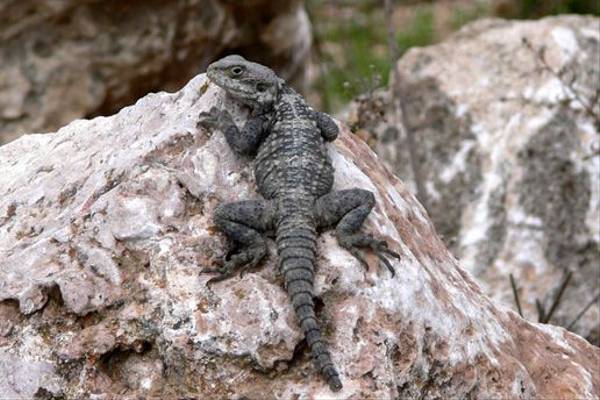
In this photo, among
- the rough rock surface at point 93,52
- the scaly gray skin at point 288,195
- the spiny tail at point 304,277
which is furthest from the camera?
the rough rock surface at point 93,52

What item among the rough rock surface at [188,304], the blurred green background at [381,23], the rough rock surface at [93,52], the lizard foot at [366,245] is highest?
the lizard foot at [366,245]

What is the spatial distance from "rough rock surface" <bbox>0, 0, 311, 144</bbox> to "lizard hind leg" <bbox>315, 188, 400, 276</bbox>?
13.2ft

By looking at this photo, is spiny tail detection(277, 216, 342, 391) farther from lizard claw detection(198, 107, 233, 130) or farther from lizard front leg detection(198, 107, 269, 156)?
lizard claw detection(198, 107, 233, 130)

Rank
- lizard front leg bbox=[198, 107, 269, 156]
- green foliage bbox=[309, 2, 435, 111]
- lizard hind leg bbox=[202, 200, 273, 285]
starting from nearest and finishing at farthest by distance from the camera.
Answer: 1. lizard hind leg bbox=[202, 200, 273, 285]
2. lizard front leg bbox=[198, 107, 269, 156]
3. green foliage bbox=[309, 2, 435, 111]

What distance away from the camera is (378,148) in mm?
7633

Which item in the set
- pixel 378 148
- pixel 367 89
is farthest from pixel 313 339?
pixel 378 148

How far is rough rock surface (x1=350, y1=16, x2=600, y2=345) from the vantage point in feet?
22.0

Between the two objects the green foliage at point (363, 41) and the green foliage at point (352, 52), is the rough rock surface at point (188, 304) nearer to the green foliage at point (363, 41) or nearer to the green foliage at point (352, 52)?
the green foliage at point (352, 52)

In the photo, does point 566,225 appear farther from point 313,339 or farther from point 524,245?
point 313,339

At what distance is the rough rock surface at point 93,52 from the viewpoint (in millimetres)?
7699

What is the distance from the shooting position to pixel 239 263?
3865mm

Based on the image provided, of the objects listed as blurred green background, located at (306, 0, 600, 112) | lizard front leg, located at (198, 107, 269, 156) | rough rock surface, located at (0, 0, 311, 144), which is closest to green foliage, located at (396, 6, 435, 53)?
blurred green background, located at (306, 0, 600, 112)

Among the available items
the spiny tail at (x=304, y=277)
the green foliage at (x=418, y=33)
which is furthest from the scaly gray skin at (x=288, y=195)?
the green foliage at (x=418, y=33)

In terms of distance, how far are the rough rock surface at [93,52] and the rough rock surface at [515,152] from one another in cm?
154
